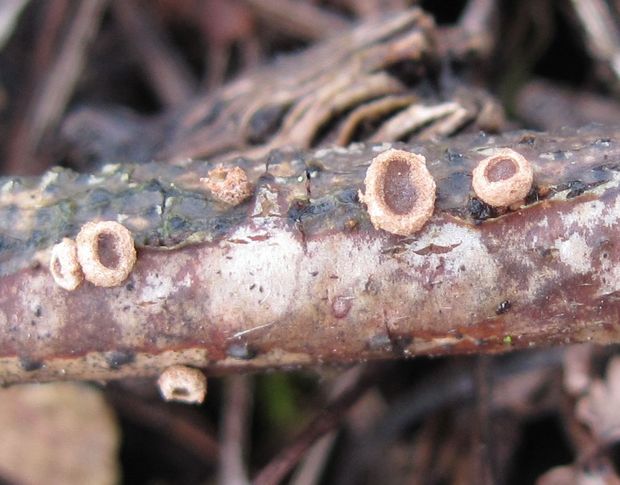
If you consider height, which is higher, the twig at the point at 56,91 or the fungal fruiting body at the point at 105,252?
the twig at the point at 56,91

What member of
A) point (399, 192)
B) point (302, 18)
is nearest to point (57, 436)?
point (399, 192)

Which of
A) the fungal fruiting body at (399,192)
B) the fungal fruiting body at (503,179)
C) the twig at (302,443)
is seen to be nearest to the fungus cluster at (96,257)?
the fungal fruiting body at (399,192)

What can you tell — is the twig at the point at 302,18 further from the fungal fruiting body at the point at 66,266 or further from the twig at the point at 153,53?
the fungal fruiting body at the point at 66,266

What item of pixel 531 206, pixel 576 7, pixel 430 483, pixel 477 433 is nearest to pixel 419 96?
pixel 576 7

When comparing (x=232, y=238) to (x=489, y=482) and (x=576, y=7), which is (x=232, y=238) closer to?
(x=489, y=482)

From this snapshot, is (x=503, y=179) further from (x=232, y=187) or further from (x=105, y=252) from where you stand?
(x=105, y=252)
